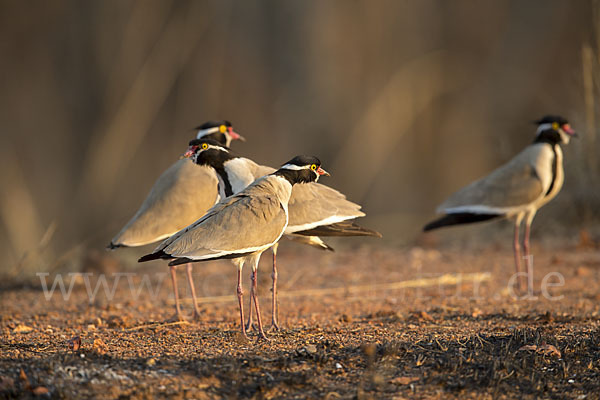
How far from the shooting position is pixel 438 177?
1434 cm

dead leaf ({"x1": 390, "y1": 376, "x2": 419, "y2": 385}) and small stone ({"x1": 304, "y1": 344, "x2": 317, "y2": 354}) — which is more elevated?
small stone ({"x1": 304, "y1": 344, "x2": 317, "y2": 354})

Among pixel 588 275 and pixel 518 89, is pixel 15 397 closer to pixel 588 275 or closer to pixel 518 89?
pixel 588 275

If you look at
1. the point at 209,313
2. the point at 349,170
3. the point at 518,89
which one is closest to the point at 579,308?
the point at 209,313

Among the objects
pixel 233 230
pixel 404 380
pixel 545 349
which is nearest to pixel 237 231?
pixel 233 230

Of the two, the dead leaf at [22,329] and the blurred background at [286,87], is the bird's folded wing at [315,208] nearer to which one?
the dead leaf at [22,329]

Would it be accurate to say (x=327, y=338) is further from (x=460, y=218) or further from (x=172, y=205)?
(x=460, y=218)

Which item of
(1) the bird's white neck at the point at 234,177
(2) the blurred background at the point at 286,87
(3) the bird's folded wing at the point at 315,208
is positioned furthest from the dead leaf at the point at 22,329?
(2) the blurred background at the point at 286,87

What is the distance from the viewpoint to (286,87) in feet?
48.0

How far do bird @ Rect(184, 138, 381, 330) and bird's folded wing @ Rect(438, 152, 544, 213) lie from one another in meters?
1.90

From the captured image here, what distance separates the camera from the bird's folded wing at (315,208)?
5.23 metres

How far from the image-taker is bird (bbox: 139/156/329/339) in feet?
14.0

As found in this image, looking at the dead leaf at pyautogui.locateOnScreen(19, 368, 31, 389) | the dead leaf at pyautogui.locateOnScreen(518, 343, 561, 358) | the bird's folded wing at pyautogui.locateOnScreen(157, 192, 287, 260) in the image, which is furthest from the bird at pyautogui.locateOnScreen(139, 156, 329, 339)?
the dead leaf at pyautogui.locateOnScreen(518, 343, 561, 358)

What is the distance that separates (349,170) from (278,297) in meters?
7.09

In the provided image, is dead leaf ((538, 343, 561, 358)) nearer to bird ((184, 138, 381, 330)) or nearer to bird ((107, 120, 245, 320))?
bird ((184, 138, 381, 330))
